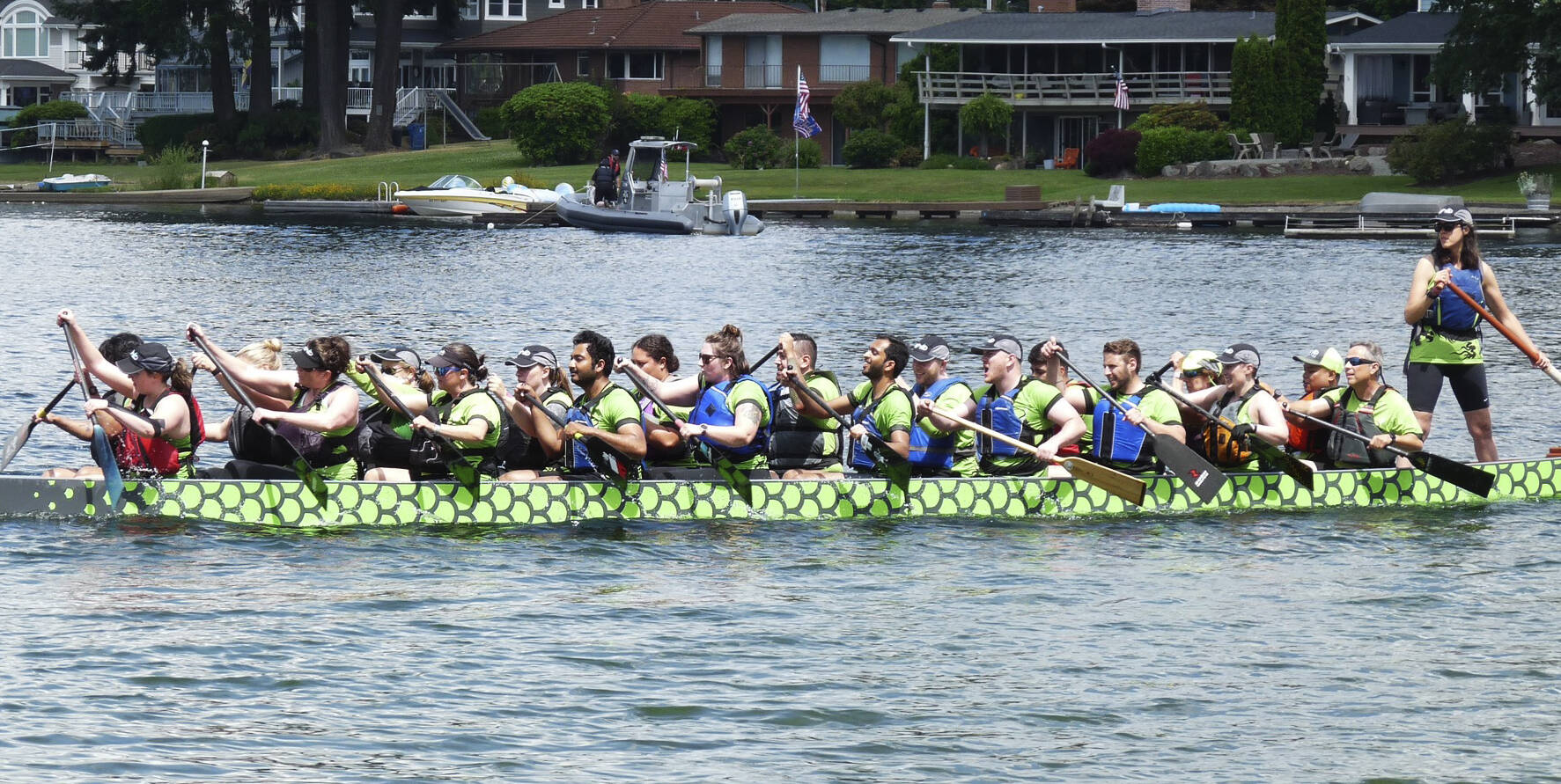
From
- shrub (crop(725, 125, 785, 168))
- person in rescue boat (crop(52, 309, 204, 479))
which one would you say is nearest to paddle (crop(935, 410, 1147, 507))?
person in rescue boat (crop(52, 309, 204, 479))

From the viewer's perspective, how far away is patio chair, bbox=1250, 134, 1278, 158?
62.4 meters

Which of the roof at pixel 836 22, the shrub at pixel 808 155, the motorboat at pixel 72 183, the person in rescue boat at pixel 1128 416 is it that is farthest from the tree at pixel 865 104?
the person in rescue boat at pixel 1128 416

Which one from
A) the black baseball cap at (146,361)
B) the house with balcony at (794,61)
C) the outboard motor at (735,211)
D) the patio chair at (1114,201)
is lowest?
the black baseball cap at (146,361)

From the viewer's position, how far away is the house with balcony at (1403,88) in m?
63.8

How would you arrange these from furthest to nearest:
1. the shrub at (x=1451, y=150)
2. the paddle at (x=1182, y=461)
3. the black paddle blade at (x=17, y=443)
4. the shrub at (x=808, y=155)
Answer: the shrub at (x=808, y=155)
the shrub at (x=1451, y=150)
the paddle at (x=1182, y=461)
the black paddle blade at (x=17, y=443)

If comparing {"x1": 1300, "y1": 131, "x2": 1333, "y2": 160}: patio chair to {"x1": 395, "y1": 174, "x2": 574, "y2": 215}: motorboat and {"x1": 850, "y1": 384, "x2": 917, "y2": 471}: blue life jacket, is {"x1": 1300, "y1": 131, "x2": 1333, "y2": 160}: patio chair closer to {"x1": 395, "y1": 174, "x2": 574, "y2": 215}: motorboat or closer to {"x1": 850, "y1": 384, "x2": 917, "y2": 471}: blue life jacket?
{"x1": 395, "y1": 174, "x2": 574, "y2": 215}: motorboat

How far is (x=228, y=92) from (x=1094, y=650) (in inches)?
2801

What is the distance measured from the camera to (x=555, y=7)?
8900cm

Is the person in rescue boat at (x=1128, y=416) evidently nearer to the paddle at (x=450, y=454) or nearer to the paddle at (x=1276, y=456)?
the paddle at (x=1276, y=456)

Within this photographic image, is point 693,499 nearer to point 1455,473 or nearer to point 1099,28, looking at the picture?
point 1455,473

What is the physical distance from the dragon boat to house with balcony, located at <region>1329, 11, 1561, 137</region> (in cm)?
4936

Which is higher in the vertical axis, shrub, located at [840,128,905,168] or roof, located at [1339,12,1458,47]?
roof, located at [1339,12,1458,47]

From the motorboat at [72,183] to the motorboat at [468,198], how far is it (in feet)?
47.4

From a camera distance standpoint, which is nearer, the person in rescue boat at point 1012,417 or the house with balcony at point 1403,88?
the person in rescue boat at point 1012,417
